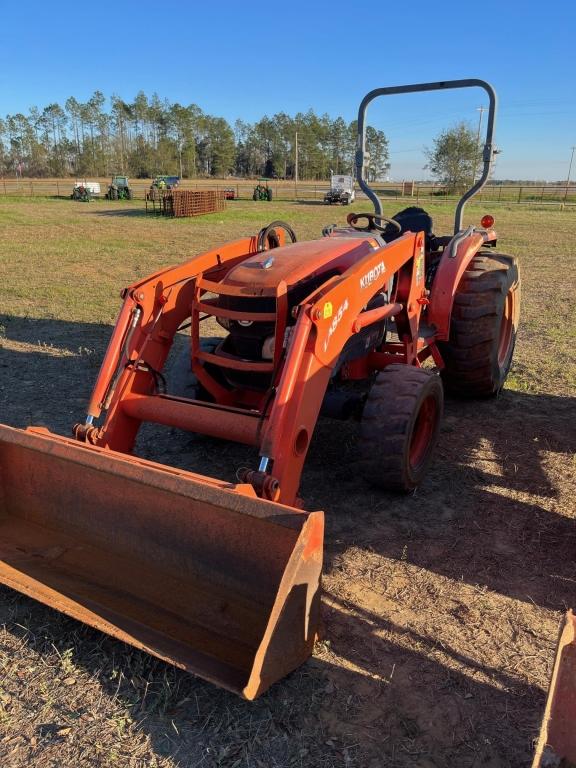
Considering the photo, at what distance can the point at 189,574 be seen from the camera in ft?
9.44

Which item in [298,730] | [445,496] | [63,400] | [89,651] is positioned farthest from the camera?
[63,400]

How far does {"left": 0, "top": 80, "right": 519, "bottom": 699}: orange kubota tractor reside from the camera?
2547 mm

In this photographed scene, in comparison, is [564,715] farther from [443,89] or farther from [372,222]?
[443,89]

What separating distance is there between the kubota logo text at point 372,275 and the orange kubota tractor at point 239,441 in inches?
0.6

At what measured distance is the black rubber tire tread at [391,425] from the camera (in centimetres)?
357

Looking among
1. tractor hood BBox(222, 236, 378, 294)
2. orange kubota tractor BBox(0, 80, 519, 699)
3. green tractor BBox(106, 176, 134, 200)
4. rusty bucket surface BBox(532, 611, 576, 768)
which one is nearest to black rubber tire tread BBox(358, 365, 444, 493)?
orange kubota tractor BBox(0, 80, 519, 699)

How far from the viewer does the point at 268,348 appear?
3678mm

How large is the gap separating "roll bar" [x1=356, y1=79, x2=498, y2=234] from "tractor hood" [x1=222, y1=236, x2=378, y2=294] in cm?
125

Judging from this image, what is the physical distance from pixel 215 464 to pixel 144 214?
25.9 metres

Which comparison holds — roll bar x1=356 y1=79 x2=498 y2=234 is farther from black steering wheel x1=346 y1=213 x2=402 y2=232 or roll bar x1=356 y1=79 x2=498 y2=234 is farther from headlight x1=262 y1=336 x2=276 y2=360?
headlight x1=262 y1=336 x2=276 y2=360

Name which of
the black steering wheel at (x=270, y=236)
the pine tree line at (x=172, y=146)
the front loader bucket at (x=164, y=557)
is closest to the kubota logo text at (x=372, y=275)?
the black steering wheel at (x=270, y=236)


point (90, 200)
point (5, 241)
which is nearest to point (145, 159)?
point (90, 200)

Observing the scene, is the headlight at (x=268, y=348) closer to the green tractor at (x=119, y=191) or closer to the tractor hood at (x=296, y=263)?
the tractor hood at (x=296, y=263)

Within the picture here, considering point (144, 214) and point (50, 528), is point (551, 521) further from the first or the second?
point (144, 214)
